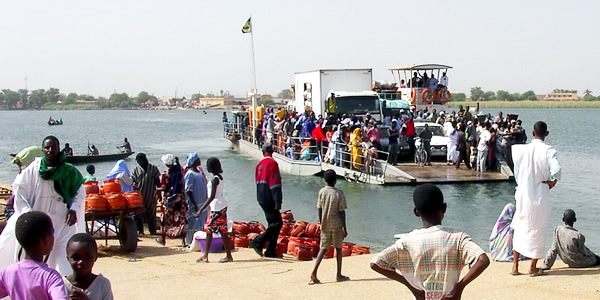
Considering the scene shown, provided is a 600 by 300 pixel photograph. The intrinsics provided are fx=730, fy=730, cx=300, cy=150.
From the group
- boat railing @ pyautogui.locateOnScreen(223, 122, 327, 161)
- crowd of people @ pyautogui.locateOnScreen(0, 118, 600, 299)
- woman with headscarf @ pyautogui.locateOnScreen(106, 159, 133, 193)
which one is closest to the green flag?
boat railing @ pyautogui.locateOnScreen(223, 122, 327, 161)

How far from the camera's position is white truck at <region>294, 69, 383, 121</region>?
27.4 metres

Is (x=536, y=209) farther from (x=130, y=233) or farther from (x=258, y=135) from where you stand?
(x=258, y=135)

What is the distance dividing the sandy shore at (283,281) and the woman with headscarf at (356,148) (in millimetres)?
13039

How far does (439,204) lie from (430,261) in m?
0.34

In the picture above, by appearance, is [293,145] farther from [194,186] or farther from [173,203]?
[194,186]

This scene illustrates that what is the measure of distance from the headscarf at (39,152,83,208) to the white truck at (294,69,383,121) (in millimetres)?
19998

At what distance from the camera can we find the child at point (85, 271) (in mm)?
4039

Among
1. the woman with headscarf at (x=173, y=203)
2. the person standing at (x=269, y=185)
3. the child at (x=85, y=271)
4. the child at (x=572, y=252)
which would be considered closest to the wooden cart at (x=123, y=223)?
the woman with headscarf at (x=173, y=203)

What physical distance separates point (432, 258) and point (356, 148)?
19.2m

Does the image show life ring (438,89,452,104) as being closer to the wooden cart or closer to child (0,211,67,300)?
the wooden cart

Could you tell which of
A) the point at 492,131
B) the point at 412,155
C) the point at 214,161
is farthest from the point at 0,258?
the point at 412,155

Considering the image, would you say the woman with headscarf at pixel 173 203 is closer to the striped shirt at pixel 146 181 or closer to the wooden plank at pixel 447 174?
the striped shirt at pixel 146 181

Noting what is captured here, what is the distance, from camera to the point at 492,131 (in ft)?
75.7

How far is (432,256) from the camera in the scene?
4234mm
